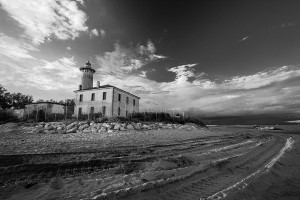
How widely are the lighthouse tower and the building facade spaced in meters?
0.62

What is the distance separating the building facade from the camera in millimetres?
26547

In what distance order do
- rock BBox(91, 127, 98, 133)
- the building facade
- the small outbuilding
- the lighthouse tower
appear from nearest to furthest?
1. rock BBox(91, 127, 98, 133)
2. the small outbuilding
3. the building facade
4. the lighthouse tower

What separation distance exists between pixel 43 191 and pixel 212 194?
276 cm

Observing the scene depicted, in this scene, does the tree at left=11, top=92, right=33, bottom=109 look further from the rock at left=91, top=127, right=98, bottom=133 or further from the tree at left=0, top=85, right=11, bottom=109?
the rock at left=91, top=127, right=98, bottom=133

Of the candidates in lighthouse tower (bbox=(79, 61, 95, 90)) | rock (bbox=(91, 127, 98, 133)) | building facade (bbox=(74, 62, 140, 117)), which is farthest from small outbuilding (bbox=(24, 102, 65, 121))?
rock (bbox=(91, 127, 98, 133))

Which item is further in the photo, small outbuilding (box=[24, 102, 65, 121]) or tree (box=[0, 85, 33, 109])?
tree (box=[0, 85, 33, 109])

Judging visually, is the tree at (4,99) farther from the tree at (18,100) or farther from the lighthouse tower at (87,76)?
the lighthouse tower at (87,76)

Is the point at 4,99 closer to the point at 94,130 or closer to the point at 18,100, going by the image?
the point at 18,100

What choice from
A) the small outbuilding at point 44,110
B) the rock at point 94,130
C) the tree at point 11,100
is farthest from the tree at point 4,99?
the rock at point 94,130

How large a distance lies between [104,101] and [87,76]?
31.4 feet

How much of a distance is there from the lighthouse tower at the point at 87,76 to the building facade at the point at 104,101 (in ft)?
2.04

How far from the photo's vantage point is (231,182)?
125 inches

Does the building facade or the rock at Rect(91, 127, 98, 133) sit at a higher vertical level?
the building facade

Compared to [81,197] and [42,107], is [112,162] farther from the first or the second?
[42,107]
